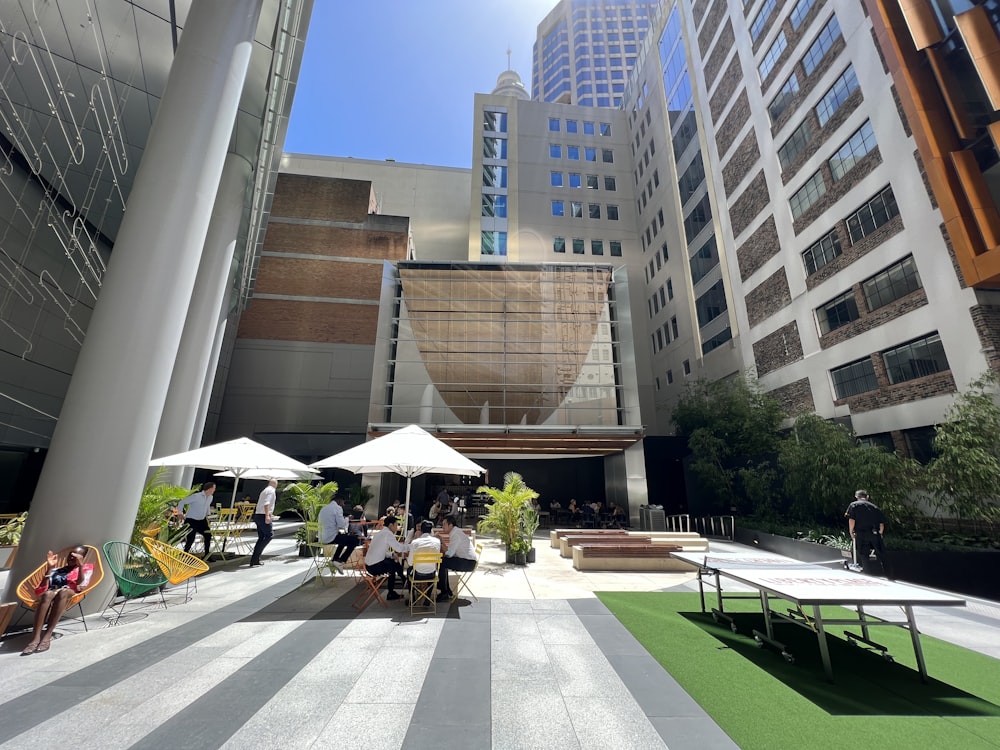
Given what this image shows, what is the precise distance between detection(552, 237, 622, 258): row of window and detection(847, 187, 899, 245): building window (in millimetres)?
22768

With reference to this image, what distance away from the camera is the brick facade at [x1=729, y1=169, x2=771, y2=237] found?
943 inches

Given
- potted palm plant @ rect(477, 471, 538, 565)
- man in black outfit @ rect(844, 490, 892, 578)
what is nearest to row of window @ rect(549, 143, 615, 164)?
potted palm plant @ rect(477, 471, 538, 565)

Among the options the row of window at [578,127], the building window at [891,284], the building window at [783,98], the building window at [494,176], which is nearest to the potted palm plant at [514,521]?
the building window at [891,284]

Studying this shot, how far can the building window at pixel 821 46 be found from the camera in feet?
63.1

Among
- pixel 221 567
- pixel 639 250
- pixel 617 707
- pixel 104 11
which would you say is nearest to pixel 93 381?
pixel 221 567

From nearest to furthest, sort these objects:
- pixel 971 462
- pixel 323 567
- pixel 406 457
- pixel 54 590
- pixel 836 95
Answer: pixel 54 590 → pixel 406 457 → pixel 323 567 → pixel 971 462 → pixel 836 95

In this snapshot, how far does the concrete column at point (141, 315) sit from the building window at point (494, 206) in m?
32.5

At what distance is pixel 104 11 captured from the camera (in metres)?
9.51

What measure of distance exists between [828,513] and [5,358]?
28330 mm

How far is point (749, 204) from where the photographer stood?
25.1 meters

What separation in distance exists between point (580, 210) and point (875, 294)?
27.7 metres

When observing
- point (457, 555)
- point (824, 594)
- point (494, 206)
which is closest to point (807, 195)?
point (824, 594)

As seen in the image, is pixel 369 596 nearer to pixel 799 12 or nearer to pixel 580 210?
pixel 799 12

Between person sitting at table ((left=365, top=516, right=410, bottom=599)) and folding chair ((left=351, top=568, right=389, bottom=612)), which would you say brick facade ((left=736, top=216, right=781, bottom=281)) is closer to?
person sitting at table ((left=365, top=516, right=410, bottom=599))
